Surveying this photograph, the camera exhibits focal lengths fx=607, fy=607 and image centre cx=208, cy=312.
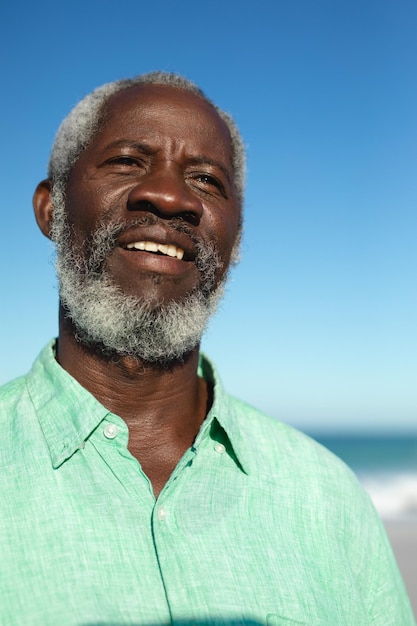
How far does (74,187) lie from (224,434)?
1187 millimetres

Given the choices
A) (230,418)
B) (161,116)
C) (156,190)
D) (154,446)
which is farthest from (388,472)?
(156,190)

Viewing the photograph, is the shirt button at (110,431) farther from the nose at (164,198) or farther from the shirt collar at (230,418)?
the nose at (164,198)

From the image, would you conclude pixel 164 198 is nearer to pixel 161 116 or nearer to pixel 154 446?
pixel 161 116

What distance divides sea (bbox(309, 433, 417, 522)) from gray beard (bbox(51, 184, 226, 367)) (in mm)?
18801

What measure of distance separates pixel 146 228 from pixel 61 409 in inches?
29.5

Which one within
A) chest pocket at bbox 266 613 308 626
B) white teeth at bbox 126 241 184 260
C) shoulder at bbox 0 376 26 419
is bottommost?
chest pocket at bbox 266 613 308 626

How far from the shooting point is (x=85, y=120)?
2666 millimetres

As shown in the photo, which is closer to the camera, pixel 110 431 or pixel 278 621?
pixel 278 621

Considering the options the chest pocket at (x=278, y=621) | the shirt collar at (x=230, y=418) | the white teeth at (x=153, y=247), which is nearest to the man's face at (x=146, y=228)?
the white teeth at (x=153, y=247)

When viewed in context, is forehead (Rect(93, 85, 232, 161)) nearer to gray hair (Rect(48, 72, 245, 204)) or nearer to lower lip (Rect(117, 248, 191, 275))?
gray hair (Rect(48, 72, 245, 204))

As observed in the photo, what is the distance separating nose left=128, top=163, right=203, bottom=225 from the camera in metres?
2.32

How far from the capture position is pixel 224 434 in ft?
7.55

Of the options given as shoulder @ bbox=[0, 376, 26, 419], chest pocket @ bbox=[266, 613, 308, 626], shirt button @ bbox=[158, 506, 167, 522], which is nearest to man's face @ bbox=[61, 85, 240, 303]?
shoulder @ bbox=[0, 376, 26, 419]

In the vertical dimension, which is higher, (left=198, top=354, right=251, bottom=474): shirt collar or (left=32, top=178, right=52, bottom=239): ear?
(left=32, top=178, right=52, bottom=239): ear
